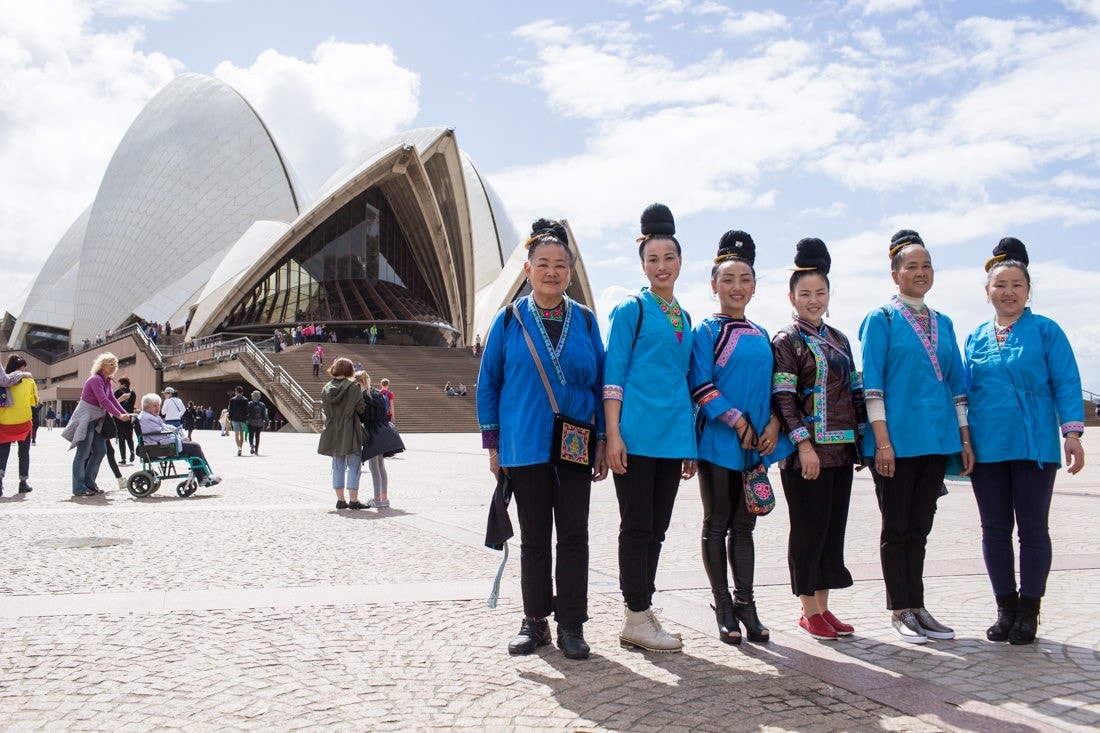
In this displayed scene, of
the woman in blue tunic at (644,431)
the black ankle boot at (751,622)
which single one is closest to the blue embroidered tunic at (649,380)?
the woman in blue tunic at (644,431)

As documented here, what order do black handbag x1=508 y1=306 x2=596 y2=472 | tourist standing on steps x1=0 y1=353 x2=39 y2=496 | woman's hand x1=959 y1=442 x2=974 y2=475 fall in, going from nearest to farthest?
black handbag x1=508 y1=306 x2=596 y2=472, woman's hand x1=959 y1=442 x2=974 y2=475, tourist standing on steps x1=0 y1=353 x2=39 y2=496

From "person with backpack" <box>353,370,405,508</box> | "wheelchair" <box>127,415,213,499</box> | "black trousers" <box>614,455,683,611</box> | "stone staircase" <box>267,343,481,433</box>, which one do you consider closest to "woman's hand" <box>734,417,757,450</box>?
"black trousers" <box>614,455,683,611</box>

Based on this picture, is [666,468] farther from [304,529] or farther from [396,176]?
[396,176]

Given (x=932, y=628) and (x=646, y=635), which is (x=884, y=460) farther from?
(x=646, y=635)

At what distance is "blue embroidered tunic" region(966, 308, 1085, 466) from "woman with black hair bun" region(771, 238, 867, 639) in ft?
1.52

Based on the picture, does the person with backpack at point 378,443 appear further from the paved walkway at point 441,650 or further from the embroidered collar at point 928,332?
the embroidered collar at point 928,332

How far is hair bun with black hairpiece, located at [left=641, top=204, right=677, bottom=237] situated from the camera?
11.5 ft

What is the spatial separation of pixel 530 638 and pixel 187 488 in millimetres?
6811

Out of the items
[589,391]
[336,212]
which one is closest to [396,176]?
[336,212]

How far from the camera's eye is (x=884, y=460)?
3.37m

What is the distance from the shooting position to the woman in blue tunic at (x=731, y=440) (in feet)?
10.9

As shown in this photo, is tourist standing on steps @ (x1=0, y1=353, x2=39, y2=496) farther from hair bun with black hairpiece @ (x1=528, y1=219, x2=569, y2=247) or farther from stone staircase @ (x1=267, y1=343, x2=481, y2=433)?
stone staircase @ (x1=267, y1=343, x2=481, y2=433)

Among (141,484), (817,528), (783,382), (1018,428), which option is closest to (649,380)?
(783,382)

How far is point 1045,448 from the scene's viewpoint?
11.1ft
